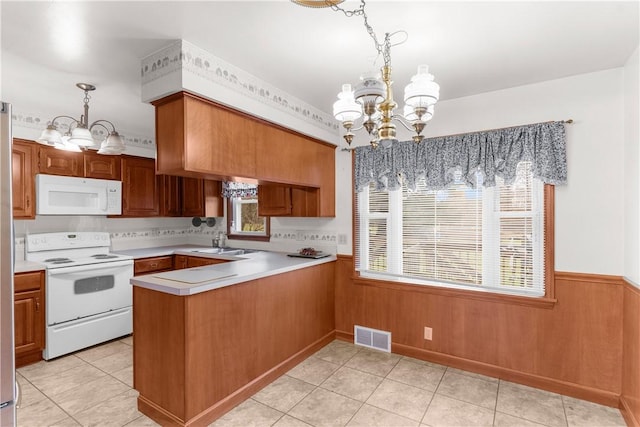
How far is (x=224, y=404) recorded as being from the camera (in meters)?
2.29

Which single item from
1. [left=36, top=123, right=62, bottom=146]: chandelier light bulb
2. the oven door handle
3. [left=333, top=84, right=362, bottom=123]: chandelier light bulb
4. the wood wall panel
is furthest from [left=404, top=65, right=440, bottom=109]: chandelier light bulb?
the oven door handle

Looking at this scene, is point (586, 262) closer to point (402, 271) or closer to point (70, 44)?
Result: point (402, 271)

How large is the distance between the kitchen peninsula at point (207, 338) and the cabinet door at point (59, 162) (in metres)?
2.10

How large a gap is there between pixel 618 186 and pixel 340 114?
7.20 feet

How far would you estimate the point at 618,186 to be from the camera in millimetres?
2375

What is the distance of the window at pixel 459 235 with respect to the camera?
2.69 m

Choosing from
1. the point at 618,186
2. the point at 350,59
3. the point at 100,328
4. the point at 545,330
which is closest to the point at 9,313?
the point at 350,59

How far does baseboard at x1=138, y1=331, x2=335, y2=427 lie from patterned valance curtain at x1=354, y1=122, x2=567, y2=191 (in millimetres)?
1894

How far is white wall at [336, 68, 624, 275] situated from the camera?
2.39m

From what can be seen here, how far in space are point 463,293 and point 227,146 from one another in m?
2.40

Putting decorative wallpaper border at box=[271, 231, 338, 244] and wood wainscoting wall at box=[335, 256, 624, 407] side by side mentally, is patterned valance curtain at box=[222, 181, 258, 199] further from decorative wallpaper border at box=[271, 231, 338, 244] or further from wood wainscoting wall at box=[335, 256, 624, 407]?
wood wainscoting wall at box=[335, 256, 624, 407]

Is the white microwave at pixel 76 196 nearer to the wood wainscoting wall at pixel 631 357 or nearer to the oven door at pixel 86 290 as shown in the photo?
the oven door at pixel 86 290

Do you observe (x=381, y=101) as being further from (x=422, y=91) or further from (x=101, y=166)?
(x=101, y=166)

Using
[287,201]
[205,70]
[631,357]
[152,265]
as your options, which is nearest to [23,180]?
[152,265]
